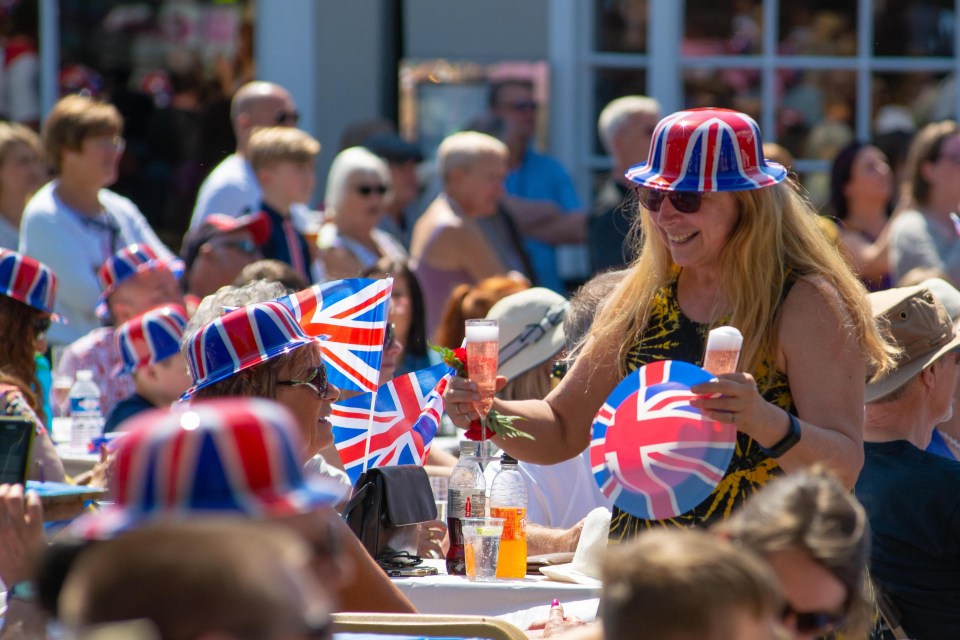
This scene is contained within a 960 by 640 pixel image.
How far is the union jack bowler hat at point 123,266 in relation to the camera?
6.47 meters

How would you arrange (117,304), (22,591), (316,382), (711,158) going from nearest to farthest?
(22,591) → (711,158) → (316,382) → (117,304)

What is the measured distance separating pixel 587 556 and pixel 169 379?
2.25 meters

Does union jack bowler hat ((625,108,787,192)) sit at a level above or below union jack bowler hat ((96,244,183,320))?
above

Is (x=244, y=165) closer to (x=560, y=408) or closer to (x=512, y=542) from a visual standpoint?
(x=512, y=542)

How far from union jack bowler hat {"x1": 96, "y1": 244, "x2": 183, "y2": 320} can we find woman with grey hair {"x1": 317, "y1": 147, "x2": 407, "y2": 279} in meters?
1.01

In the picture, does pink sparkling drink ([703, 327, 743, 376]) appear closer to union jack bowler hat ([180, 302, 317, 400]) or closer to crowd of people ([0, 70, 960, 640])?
crowd of people ([0, 70, 960, 640])

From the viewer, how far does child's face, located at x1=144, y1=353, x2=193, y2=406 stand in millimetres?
5316

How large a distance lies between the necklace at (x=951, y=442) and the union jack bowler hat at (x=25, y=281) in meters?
2.89

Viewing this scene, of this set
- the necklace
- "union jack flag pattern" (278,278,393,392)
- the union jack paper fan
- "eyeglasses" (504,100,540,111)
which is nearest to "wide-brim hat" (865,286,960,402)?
the necklace

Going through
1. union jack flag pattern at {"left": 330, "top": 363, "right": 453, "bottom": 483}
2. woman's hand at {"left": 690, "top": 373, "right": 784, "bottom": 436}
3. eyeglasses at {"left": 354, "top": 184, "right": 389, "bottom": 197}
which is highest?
eyeglasses at {"left": 354, "top": 184, "right": 389, "bottom": 197}

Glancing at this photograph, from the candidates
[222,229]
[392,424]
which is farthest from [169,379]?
[392,424]

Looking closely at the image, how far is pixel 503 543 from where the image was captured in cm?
363

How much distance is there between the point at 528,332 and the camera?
4695mm

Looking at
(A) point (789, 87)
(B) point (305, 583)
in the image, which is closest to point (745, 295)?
(B) point (305, 583)
